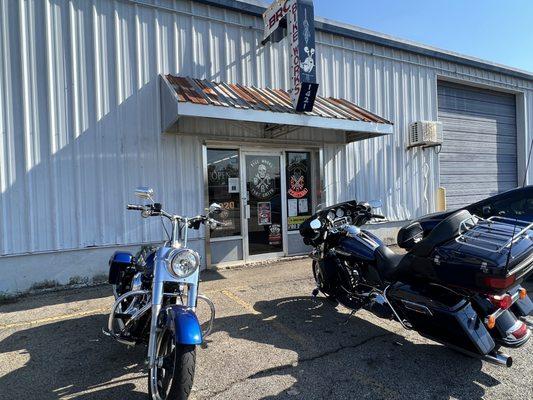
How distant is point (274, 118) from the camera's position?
5965 millimetres

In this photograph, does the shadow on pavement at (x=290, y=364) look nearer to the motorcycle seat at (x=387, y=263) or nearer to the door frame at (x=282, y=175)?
the motorcycle seat at (x=387, y=263)

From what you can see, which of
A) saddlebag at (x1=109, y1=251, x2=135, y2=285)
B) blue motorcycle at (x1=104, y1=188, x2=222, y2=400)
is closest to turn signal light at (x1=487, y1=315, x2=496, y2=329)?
blue motorcycle at (x1=104, y1=188, x2=222, y2=400)

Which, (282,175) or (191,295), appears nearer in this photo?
Answer: (191,295)

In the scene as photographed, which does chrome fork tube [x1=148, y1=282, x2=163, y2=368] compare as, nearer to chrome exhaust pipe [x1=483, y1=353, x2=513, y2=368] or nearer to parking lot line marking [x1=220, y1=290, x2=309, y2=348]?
parking lot line marking [x1=220, y1=290, x2=309, y2=348]

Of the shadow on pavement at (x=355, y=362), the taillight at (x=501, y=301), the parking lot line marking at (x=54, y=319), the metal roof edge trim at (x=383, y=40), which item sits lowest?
the shadow on pavement at (x=355, y=362)

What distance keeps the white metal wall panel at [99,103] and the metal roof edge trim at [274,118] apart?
123cm

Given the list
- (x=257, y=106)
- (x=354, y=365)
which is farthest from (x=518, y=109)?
(x=354, y=365)

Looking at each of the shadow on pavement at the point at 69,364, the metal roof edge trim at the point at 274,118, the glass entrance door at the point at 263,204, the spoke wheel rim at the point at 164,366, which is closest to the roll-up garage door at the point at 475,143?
the metal roof edge trim at the point at 274,118

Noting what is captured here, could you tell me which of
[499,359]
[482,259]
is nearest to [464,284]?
[482,259]

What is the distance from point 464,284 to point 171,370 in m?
2.14

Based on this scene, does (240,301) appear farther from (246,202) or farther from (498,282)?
(498,282)

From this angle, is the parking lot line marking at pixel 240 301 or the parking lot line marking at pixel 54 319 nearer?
the parking lot line marking at pixel 54 319

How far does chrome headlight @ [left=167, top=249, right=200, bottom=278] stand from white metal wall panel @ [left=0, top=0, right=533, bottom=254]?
373cm

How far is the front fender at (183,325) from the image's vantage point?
7.81ft
